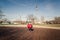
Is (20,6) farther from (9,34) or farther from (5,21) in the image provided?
(9,34)

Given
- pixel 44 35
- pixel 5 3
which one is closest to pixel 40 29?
pixel 44 35

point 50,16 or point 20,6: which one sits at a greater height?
point 20,6

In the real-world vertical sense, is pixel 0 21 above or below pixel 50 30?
above

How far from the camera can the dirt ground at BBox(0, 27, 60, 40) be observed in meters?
2.86

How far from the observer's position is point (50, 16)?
2766mm

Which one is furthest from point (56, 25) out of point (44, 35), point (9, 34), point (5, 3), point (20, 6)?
point (5, 3)

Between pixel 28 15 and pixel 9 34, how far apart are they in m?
0.73

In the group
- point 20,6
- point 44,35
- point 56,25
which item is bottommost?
point 44,35

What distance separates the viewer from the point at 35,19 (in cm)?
285

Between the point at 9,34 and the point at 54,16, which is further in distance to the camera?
the point at 9,34

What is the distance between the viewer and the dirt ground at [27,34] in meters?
2.86

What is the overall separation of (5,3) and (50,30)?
4.57 ft

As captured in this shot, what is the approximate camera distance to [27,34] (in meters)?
2.94

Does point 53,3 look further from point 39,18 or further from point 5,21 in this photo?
point 5,21
